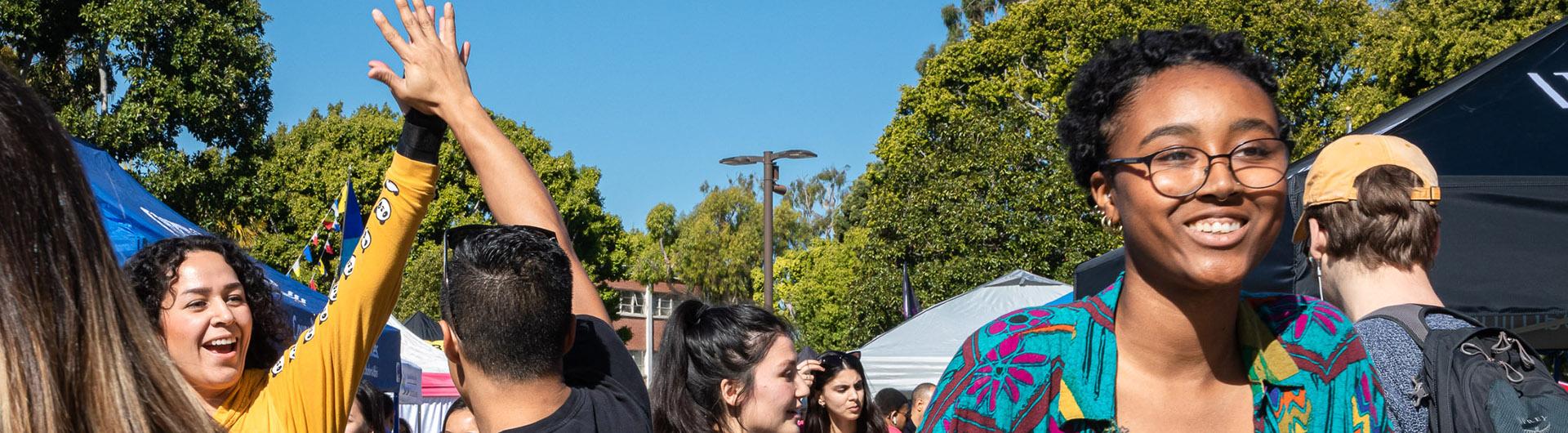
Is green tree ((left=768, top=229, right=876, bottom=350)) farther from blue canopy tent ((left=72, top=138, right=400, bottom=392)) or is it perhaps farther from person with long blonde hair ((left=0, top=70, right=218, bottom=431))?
person with long blonde hair ((left=0, top=70, right=218, bottom=431))

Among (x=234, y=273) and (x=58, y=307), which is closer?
(x=58, y=307)

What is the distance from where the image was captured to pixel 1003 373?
6.18 ft

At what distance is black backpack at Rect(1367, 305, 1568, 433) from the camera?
2.29 metres

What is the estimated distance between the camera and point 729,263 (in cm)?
5066

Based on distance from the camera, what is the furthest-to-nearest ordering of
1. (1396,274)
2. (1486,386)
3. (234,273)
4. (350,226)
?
(350,226)
(234,273)
(1396,274)
(1486,386)

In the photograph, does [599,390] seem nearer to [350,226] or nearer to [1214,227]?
[1214,227]

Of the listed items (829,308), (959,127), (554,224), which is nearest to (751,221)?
(829,308)

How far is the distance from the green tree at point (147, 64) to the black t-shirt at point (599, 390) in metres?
14.8

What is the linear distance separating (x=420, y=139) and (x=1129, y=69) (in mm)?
1526

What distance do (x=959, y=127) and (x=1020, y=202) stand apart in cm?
280

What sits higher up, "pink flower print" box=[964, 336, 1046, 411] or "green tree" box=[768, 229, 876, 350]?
"green tree" box=[768, 229, 876, 350]

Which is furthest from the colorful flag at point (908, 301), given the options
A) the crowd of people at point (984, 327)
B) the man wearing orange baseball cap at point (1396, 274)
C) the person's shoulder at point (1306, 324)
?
the person's shoulder at point (1306, 324)

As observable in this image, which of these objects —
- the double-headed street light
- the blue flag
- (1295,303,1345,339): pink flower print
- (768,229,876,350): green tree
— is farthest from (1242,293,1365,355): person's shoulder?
(768,229,876,350): green tree

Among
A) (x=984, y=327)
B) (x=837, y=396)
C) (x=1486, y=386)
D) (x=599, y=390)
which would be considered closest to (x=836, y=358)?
(x=837, y=396)
